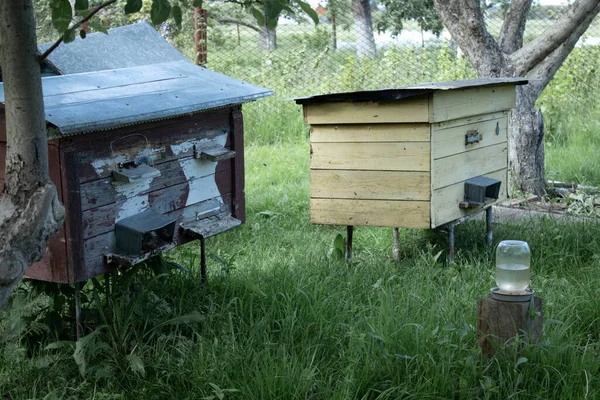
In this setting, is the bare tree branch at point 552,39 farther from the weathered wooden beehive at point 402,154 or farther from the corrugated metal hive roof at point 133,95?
the corrugated metal hive roof at point 133,95

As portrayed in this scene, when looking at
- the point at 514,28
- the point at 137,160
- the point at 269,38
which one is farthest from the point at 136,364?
the point at 269,38

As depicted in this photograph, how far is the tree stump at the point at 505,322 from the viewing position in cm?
298

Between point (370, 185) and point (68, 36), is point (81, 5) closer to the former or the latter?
point (68, 36)

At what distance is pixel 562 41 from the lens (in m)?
6.57

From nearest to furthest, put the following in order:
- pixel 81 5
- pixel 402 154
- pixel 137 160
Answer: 1. pixel 81 5
2. pixel 137 160
3. pixel 402 154

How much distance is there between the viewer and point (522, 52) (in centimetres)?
675

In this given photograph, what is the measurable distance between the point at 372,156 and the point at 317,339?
1377 mm

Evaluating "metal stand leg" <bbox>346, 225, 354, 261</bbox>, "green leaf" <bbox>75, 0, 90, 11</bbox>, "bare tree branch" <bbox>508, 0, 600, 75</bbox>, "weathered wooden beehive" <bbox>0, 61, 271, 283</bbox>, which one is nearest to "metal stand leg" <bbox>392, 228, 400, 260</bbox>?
"metal stand leg" <bbox>346, 225, 354, 261</bbox>

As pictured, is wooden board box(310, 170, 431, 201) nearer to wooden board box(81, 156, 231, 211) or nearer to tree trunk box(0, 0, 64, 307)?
wooden board box(81, 156, 231, 211)

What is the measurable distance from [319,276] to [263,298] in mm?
486

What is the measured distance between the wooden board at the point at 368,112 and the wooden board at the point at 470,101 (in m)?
0.09

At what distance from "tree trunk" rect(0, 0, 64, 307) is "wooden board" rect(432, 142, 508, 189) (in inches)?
93.6

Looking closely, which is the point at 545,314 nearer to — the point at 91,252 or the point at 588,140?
the point at 91,252

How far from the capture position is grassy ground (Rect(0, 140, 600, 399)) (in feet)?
9.86
